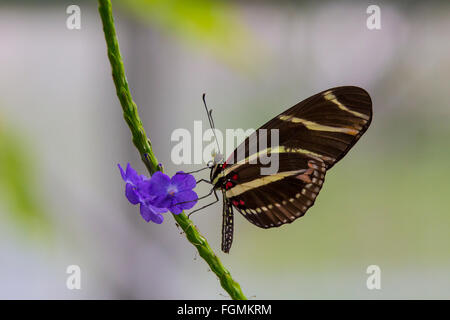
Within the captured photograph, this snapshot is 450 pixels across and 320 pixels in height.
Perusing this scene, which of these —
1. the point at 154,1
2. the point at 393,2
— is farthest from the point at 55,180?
the point at 393,2

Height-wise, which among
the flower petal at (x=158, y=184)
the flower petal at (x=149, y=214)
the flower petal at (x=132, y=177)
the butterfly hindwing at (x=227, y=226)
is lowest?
the butterfly hindwing at (x=227, y=226)

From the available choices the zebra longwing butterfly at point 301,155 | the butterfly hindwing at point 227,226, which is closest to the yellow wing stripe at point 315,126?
the zebra longwing butterfly at point 301,155

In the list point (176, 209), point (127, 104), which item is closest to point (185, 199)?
point (176, 209)

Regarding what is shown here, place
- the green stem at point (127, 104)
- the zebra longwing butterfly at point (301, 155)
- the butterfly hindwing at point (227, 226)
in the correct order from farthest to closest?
the zebra longwing butterfly at point (301, 155) < the butterfly hindwing at point (227, 226) < the green stem at point (127, 104)

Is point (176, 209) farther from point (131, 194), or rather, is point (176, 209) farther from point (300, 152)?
point (300, 152)

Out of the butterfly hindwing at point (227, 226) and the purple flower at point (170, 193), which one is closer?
the purple flower at point (170, 193)

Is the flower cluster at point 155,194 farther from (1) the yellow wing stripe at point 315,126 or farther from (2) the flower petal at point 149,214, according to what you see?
(1) the yellow wing stripe at point 315,126

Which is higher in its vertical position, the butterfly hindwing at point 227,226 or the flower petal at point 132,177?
the flower petal at point 132,177

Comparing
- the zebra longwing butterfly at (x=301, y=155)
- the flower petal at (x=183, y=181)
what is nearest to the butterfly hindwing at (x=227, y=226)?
the zebra longwing butterfly at (x=301, y=155)

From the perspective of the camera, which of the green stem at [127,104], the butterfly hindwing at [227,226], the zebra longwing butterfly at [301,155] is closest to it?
the green stem at [127,104]
